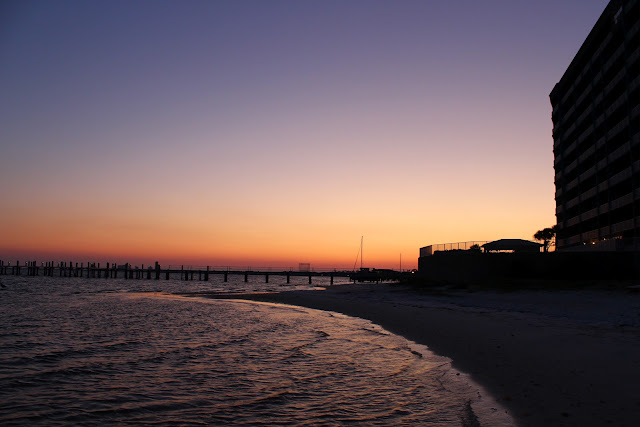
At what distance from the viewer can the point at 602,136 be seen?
202 feet

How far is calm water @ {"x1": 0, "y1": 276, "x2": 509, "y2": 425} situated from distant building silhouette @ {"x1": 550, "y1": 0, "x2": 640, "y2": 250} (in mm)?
34720

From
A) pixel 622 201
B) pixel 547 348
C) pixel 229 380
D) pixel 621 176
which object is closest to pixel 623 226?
pixel 622 201

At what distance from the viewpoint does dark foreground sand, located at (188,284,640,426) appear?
7.60m

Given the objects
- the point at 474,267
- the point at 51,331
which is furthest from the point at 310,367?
the point at 474,267

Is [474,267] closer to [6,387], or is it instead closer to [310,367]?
[310,367]

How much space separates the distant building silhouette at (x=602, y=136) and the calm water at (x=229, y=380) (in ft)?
114

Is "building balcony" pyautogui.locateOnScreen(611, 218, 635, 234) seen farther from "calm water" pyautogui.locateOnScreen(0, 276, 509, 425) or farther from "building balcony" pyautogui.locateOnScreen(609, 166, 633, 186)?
"calm water" pyautogui.locateOnScreen(0, 276, 509, 425)

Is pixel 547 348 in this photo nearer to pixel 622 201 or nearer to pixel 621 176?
pixel 622 201

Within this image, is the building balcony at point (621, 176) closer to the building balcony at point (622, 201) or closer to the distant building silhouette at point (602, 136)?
the distant building silhouette at point (602, 136)

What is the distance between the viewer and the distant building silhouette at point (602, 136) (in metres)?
53.1

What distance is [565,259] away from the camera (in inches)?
1448

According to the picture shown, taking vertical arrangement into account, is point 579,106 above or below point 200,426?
above

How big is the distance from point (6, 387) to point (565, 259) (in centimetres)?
3732

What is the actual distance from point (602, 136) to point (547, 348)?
59338 mm
